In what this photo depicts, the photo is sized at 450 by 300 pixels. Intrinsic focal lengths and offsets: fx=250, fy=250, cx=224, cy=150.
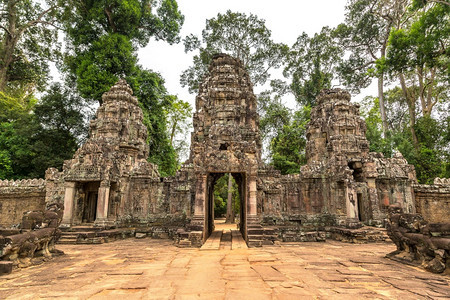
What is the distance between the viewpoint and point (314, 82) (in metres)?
24.9

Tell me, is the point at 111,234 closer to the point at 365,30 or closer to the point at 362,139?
the point at 362,139

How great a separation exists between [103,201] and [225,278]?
8373mm

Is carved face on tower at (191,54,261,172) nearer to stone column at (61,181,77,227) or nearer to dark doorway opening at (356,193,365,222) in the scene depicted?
dark doorway opening at (356,193,365,222)

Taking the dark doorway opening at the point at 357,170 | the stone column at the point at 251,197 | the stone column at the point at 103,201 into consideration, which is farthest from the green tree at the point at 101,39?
the dark doorway opening at the point at 357,170

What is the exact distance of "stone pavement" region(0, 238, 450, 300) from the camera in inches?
148

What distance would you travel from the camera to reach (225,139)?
32.3ft

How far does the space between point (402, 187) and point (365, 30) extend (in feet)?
56.3

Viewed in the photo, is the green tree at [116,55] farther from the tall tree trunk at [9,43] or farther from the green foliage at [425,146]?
the green foliage at [425,146]

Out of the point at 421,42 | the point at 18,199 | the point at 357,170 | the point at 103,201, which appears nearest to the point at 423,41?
the point at 421,42

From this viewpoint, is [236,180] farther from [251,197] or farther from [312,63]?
[312,63]

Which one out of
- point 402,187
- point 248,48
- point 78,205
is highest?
point 248,48

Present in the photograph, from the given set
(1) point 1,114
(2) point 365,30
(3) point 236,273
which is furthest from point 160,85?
(3) point 236,273

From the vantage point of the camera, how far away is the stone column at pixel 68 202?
1050 cm

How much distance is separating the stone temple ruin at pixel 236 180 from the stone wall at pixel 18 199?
0.06 meters
